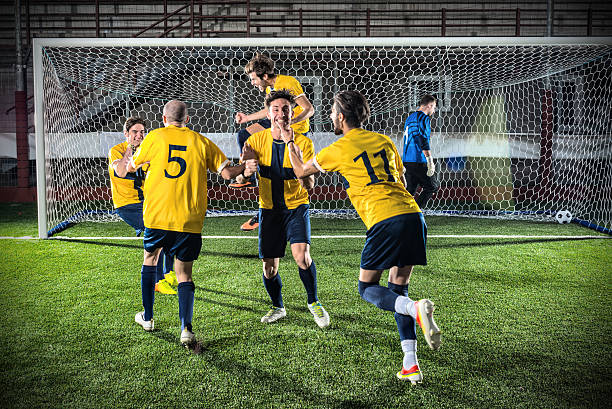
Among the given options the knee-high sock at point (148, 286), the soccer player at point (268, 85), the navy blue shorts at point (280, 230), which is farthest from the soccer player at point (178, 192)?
the soccer player at point (268, 85)

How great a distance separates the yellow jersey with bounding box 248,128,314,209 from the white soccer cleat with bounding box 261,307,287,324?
0.82m

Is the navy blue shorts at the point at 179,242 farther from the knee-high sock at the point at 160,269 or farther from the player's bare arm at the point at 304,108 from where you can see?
the player's bare arm at the point at 304,108

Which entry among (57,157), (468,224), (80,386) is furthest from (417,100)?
(80,386)

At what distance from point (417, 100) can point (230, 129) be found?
468cm

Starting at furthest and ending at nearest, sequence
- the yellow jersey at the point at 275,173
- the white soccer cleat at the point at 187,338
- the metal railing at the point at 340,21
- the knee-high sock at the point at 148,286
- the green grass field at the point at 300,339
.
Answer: the metal railing at the point at 340,21
the yellow jersey at the point at 275,173
the knee-high sock at the point at 148,286
the white soccer cleat at the point at 187,338
the green grass field at the point at 300,339

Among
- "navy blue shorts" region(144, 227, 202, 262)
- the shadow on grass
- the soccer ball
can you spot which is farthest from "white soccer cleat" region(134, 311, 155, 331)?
the soccer ball

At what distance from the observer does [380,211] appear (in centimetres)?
270

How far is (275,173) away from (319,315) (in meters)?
1.11

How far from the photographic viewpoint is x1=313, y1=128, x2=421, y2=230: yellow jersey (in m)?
2.71

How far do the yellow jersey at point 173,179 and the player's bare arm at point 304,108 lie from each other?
1591 mm

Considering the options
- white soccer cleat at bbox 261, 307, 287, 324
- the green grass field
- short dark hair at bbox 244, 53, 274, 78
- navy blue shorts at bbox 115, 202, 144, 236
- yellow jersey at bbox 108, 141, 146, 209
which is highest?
short dark hair at bbox 244, 53, 274, 78

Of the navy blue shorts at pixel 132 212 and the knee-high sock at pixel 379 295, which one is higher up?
the navy blue shorts at pixel 132 212

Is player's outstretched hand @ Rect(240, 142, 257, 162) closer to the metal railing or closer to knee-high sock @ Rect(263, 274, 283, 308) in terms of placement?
knee-high sock @ Rect(263, 274, 283, 308)

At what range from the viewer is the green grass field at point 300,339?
98.0 inches
